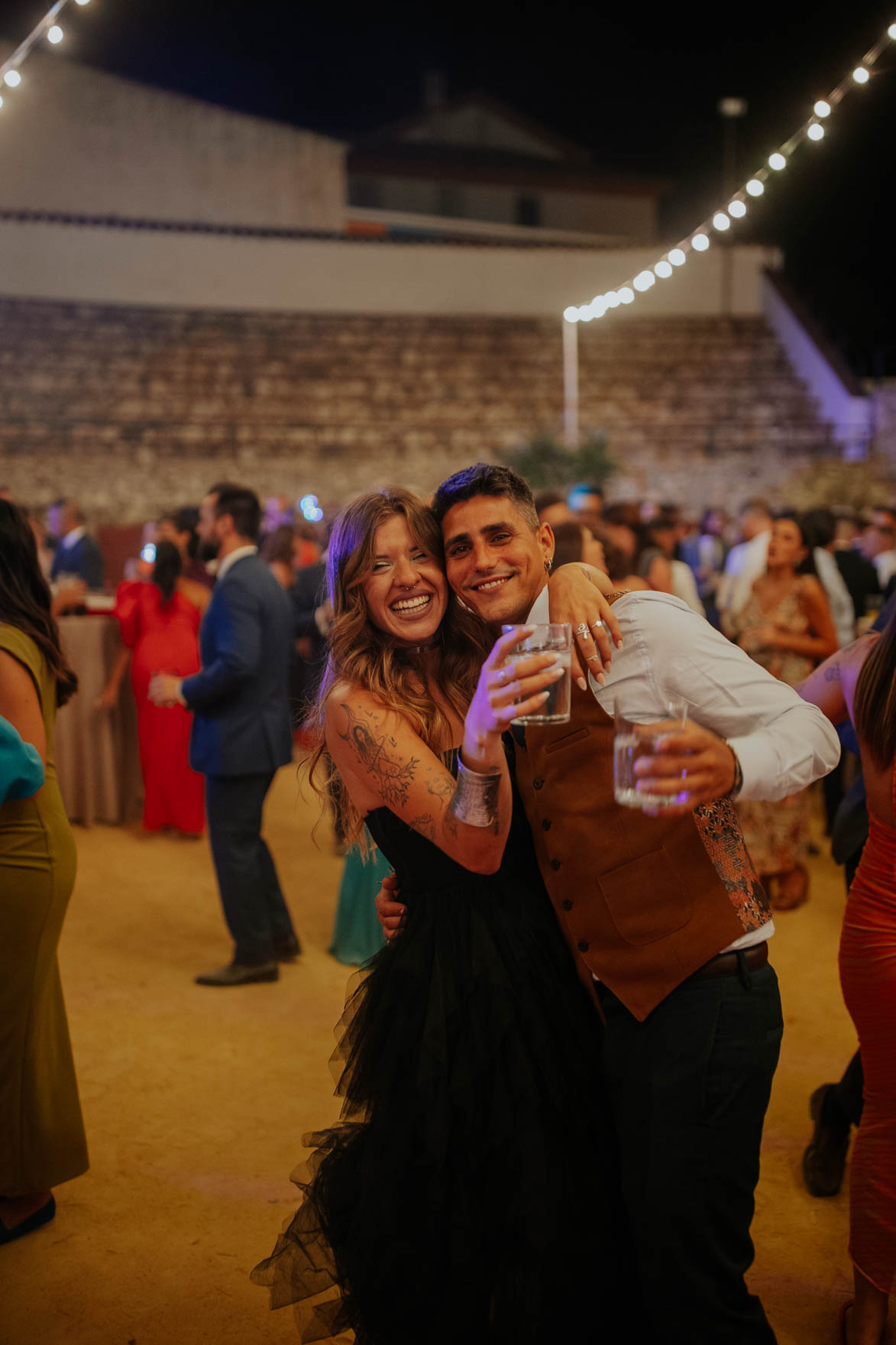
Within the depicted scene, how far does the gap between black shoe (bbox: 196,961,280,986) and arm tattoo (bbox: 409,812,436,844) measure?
272 cm

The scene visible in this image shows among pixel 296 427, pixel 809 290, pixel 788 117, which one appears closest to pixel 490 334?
pixel 296 427

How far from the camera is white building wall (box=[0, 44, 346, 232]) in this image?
62.0 feet

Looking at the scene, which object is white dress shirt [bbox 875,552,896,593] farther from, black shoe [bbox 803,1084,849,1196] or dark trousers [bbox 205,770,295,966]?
black shoe [bbox 803,1084,849,1196]

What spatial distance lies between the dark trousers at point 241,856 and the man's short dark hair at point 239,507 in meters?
0.97

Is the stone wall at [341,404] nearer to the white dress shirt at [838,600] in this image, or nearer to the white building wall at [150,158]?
→ the white building wall at [150,158]

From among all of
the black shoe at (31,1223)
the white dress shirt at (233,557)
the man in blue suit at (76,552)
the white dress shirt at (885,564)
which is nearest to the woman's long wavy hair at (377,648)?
the black shoe at (31,1223)

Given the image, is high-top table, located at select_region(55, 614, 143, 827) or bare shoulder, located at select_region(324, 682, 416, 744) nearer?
bare shoulder, located at select_region(324, 682, 416, 744)

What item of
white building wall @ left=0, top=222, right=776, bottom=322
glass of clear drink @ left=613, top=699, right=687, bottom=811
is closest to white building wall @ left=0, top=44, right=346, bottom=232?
white building wall @ left=0, top=222, right=776, bottom=322

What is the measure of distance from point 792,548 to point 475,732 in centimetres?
387

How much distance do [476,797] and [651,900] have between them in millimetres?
310

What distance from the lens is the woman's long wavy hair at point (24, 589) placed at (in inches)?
98.0

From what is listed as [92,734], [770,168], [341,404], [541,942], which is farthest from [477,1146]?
[341,404]

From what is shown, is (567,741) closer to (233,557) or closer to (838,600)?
(233,557)

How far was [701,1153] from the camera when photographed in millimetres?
1546
